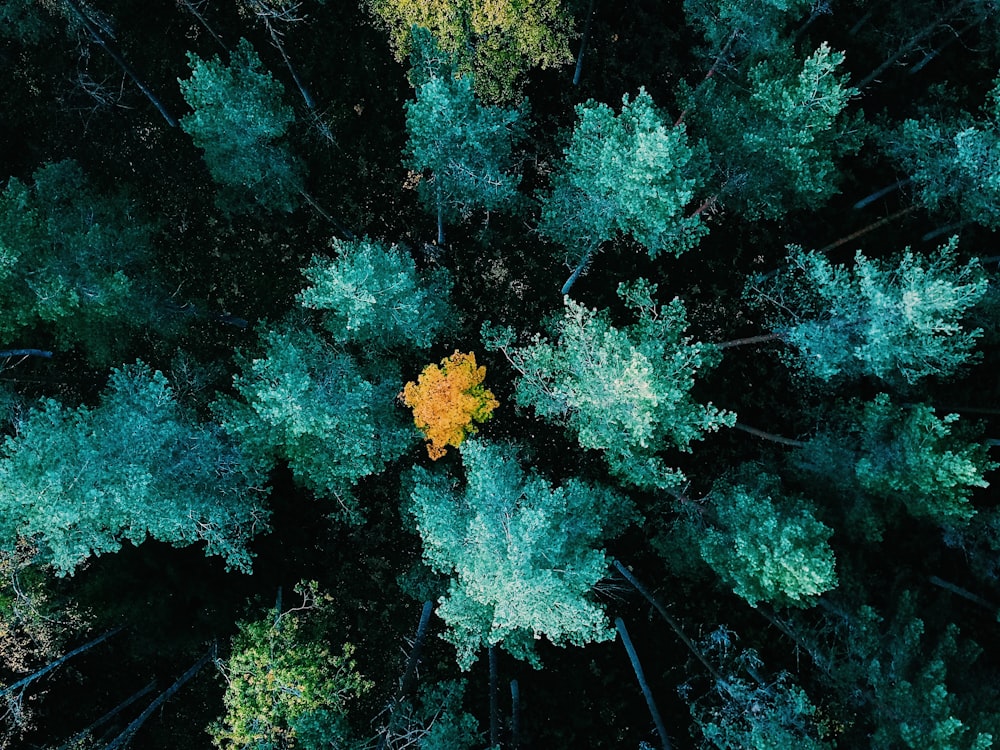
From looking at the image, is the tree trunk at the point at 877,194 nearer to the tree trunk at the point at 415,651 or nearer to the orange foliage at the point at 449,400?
the orange foliage at the point at 449,400

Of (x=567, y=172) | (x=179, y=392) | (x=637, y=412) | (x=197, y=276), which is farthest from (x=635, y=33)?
(x=179, y=392)

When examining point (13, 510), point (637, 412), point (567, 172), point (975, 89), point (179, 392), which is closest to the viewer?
point (637, 412)

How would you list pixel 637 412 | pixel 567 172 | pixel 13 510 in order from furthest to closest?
pixel 567 172, pixel 13 510, pixel 637 412

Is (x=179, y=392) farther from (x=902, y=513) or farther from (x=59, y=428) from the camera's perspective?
(x=902, y=513)

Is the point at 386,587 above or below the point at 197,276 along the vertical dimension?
below

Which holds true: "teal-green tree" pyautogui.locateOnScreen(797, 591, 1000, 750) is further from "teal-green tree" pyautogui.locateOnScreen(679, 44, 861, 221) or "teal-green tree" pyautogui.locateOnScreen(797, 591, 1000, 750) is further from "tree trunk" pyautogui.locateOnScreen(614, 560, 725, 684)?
"teal-green tree" pyautogui.locateOnScreen(679, 44, 861, 221)
